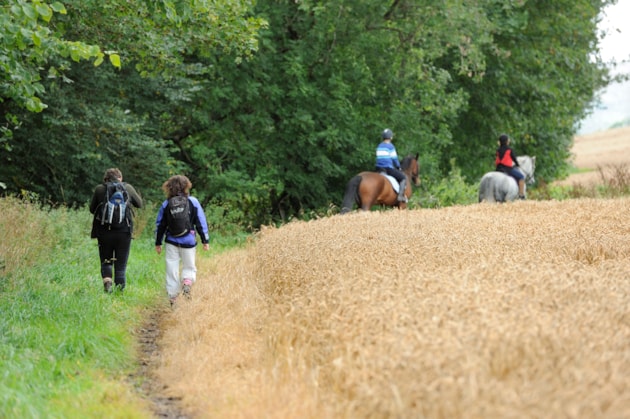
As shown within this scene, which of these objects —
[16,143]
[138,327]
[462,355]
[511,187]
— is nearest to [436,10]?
[511,187]

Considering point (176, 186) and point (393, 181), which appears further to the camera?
point (393, 181)

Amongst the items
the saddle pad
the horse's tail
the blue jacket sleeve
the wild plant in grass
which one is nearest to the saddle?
the saddle pad

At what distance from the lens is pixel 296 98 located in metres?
25.3

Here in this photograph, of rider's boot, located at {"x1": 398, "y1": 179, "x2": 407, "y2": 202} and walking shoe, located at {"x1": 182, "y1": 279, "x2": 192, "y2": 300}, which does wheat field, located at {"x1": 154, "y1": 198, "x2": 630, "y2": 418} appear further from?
rider's boot, located at {"x1": 398, "y1": 179, "x2": 407, "y2": 202}

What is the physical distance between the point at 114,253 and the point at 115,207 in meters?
0.74

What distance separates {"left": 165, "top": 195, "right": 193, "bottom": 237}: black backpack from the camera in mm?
11156

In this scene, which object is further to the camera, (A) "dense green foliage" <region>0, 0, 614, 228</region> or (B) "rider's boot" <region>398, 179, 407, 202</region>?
(B) "rider's boot" <region>398, 179, 407, 202</region>

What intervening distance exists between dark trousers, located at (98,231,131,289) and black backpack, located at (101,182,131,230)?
14 centimetres

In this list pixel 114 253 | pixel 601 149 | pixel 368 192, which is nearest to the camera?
pixel 114 253

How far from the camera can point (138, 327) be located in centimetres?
1034

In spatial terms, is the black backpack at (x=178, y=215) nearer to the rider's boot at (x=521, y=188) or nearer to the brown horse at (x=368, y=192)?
the brown horse at (x=368, y=192)

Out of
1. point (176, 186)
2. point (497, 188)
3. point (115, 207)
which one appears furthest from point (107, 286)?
point (497, 188)

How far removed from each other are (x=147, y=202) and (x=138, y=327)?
1186 cm

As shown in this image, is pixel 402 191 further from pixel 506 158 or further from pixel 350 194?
pixel 506 158
